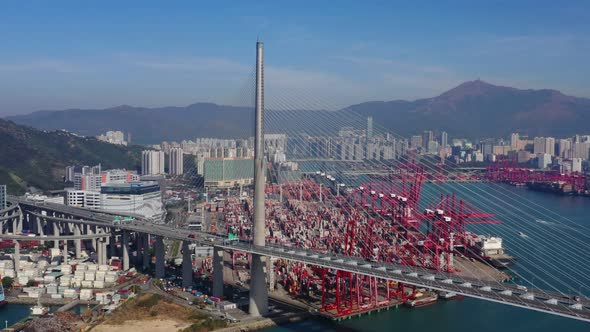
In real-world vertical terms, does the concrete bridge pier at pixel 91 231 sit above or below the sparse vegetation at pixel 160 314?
above

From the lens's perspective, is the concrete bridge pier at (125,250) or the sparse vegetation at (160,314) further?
the concrete bridge pier at (125,250)

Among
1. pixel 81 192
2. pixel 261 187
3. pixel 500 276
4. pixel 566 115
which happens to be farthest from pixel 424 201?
pixel 566 115

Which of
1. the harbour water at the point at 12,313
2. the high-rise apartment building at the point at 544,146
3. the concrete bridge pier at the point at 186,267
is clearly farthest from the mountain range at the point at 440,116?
the harbour water at the point at 12,313

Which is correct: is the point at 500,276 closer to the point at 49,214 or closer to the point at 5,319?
the point at 5,319

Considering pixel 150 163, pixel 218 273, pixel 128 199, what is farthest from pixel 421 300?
pixel 150 163

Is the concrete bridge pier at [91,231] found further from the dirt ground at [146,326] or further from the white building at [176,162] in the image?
the white building at [176,162]

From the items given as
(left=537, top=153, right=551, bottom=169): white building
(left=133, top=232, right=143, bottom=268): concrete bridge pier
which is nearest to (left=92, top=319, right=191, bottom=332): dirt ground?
(left=133, top=232, right=143, bottom=268): concrete bridge pier

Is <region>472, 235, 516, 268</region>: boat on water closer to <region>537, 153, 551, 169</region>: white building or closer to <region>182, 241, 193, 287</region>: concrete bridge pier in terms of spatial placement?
<region>182, 241, 193, 287</region>: concrete bridge pier
